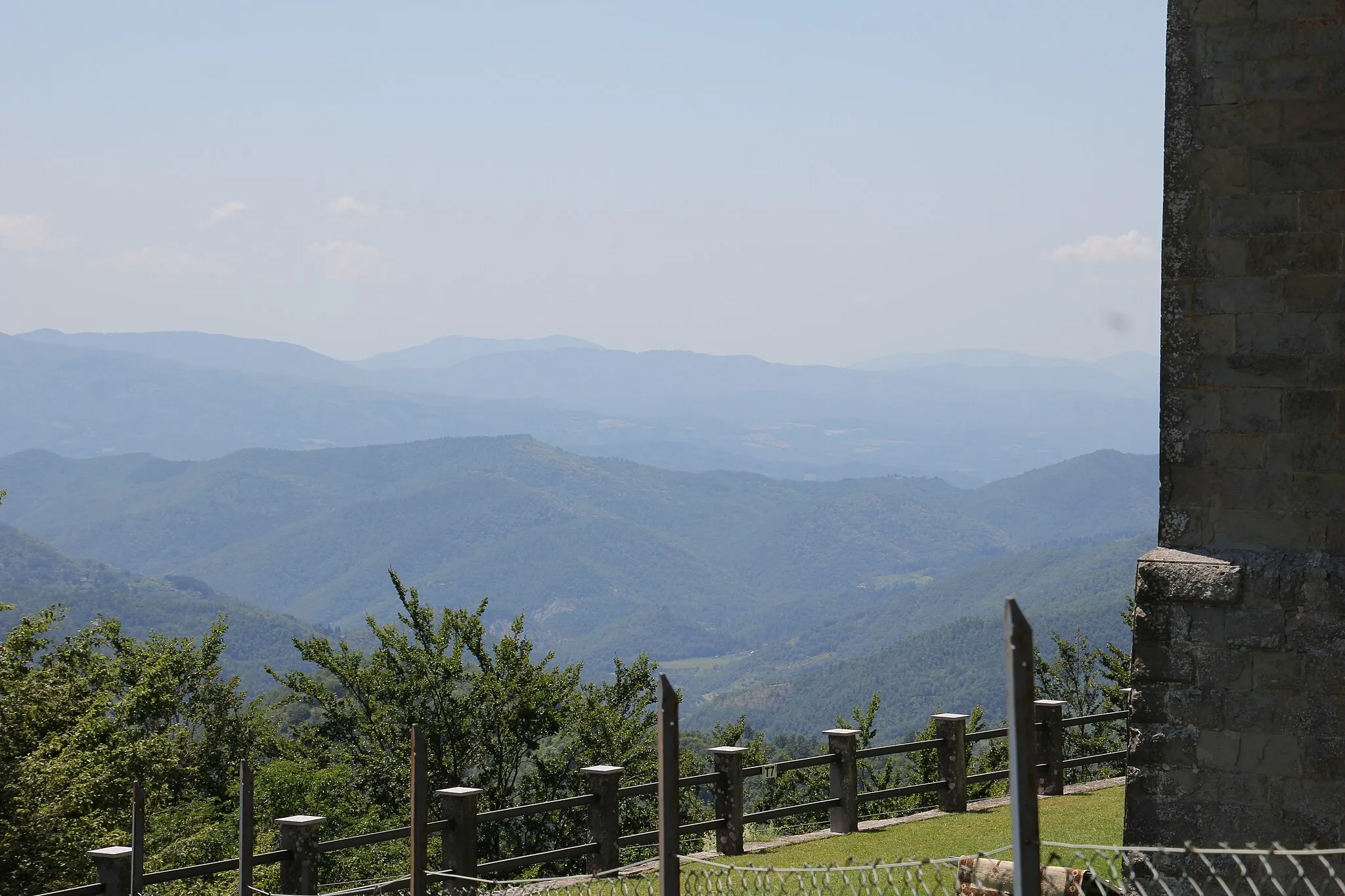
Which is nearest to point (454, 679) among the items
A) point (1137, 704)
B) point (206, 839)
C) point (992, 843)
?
point (206, 839)

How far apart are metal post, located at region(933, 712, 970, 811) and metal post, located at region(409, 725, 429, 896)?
8636 mm

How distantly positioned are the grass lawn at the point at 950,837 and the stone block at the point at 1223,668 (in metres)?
4.48

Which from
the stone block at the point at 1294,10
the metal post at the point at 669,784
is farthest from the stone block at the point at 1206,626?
the metal post at the point at 669,784

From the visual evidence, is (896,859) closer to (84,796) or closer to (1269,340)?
(1269,340)

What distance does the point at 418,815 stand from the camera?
298 inches

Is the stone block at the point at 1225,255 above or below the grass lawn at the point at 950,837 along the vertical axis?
above

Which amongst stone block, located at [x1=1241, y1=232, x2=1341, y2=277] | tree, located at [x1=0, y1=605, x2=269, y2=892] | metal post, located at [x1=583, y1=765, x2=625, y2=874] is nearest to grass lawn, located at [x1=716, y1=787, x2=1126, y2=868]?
metal post, located at [x1=583, y1=765, x2=625, y2=874]

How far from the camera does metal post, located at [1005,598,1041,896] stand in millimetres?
3934

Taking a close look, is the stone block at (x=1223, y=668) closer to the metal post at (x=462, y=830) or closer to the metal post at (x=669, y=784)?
the metal post at (x=669, y=784)

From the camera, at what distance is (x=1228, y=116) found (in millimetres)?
8023

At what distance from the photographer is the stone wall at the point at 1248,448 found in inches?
303

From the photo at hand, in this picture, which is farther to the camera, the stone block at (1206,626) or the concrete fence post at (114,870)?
the concrete fence post at (114,870)

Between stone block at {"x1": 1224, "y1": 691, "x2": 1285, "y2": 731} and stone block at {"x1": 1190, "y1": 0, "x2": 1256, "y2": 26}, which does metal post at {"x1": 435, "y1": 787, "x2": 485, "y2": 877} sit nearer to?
stone block at {"x1": 1224, "y1": 691, "x2": 1285, "y2": 731}

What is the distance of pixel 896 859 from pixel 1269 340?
6.36 m
